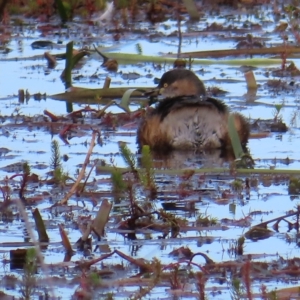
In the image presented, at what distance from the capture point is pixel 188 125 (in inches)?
328

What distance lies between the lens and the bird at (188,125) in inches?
324

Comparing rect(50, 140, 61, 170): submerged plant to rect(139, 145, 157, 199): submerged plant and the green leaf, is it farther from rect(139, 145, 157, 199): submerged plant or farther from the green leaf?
the green leaf

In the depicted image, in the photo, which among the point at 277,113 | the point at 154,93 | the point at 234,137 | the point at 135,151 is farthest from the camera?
the point at 154,93

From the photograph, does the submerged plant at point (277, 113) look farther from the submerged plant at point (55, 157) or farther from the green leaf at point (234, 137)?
the submerged plant at point (55, 157)

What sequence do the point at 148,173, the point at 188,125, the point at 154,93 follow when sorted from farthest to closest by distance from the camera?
the point at 154,93, the point at 188,125, the point at 148,173

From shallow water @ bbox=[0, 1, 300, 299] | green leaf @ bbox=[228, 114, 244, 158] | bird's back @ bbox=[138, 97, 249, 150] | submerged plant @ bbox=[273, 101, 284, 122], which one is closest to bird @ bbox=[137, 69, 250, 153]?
bird's back @ bbox=[138, 97, 249, 150]

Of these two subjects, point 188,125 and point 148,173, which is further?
point 188,125

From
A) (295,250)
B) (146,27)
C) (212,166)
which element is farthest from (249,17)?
(295,250)

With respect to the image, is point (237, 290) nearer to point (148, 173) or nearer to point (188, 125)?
point (148, 173)

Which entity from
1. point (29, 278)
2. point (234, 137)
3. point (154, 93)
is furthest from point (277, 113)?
point (29, 278)

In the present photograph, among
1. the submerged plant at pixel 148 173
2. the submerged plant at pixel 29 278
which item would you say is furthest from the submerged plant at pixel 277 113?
the submerged plant at pixel 29 278

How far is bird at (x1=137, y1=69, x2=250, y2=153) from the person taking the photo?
8242mm

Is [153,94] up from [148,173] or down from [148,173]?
down

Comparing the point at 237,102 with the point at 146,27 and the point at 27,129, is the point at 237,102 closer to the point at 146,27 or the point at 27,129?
the point at 27,129
